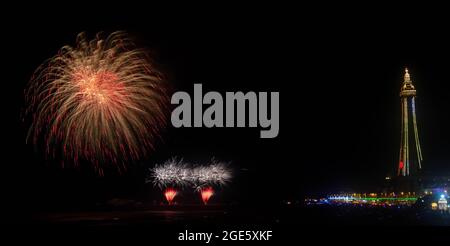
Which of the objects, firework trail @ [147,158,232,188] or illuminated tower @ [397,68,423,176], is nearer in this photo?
firework trail @ [147,158,232,188]

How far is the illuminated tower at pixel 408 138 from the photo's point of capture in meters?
162

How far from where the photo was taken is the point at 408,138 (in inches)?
6604

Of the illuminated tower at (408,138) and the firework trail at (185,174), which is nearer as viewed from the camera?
the firework trail at (185,174)

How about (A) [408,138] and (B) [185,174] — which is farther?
(A) [408,138]

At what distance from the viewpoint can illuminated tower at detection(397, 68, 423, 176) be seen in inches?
6378
